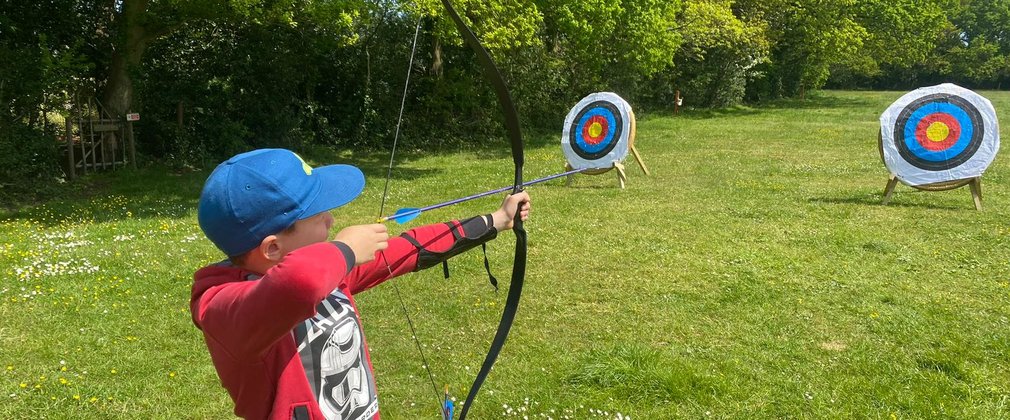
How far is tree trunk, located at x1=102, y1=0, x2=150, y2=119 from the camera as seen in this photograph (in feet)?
27.3

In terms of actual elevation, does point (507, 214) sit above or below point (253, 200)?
below

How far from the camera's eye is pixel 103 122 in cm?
860

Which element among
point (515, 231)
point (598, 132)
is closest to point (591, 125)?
point (598, 132)

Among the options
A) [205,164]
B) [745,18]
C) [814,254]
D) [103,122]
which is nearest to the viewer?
[814,254]

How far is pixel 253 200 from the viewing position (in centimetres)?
113

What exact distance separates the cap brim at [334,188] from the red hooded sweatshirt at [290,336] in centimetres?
12

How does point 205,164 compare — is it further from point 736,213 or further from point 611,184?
point 736,213

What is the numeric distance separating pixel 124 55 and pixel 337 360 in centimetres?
890

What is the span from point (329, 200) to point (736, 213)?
5.60 metres

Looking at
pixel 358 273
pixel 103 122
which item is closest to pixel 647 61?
pixel 103 122

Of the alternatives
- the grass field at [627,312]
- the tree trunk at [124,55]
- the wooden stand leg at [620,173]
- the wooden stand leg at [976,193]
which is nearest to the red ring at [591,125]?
the wooden stand leg at [620,173]

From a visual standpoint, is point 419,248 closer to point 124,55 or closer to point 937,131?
point 937,131

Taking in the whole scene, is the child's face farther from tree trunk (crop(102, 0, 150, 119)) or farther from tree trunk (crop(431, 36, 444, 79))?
Answer: tree trunk (crop(431, 36, 444, 79))

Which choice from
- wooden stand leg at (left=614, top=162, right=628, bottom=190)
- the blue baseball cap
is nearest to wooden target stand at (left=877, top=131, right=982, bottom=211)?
wooden stand leg at (left=614, top=162, right=628, bottom=190)
